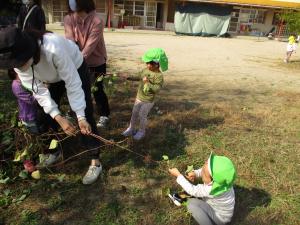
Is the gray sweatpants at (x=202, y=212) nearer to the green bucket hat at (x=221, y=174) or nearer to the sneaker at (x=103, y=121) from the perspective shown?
the green bucket hat at (x=221, y=174)

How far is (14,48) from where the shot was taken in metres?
2.07

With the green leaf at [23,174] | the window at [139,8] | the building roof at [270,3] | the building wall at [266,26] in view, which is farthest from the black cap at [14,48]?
the building wall at [266,26]

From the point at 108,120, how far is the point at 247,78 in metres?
5.23

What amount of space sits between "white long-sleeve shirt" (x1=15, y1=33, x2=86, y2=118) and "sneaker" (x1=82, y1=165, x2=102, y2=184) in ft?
2.59

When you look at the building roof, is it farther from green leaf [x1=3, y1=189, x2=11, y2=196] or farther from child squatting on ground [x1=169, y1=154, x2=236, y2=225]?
green leaf [x1=3, y1=189, x2=11, y2=196]

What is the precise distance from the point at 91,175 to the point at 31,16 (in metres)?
2.93

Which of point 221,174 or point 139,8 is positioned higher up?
point 139,8

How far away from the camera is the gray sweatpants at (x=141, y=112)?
3.94 meters

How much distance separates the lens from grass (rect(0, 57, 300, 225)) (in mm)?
2910

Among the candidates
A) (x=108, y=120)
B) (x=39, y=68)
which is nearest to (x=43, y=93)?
(x=39, y=68)

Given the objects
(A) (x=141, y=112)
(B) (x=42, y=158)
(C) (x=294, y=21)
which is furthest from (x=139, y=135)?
(C) (x=294, y=21)

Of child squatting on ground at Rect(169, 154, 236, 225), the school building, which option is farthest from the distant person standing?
the school building

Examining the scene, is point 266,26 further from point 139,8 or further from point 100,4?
point 100,4

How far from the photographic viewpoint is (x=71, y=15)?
150 inches
